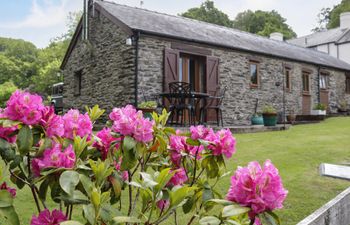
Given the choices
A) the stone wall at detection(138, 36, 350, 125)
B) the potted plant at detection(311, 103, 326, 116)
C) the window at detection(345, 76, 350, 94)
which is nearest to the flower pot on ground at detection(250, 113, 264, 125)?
the stone wall at detection(138, 36, 350, 125)

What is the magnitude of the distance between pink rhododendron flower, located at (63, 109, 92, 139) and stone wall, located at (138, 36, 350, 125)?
378 inches

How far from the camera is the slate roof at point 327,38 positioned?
2957cm

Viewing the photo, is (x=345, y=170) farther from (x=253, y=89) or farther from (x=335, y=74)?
(x=335, y=74)

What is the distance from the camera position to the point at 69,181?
1.09 m

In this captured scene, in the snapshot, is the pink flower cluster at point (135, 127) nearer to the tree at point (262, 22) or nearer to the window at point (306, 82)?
the window at point (306, 82)

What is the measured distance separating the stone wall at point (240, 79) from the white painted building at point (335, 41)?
12665mm

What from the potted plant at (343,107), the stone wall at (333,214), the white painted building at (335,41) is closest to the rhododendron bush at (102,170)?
the stone wall at (333,214)

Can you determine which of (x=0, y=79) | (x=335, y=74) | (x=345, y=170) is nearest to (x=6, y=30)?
(x=0, y=79)

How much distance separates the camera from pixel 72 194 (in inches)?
42.8

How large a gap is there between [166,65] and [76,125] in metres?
10.3

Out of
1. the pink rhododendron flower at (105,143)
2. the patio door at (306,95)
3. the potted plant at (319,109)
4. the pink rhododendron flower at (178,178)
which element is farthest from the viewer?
the patio door at (306,95)

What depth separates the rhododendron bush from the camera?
3.53 ft

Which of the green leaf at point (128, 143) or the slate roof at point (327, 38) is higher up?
the slate roof at point (327, 38)

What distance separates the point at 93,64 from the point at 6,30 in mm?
46254
